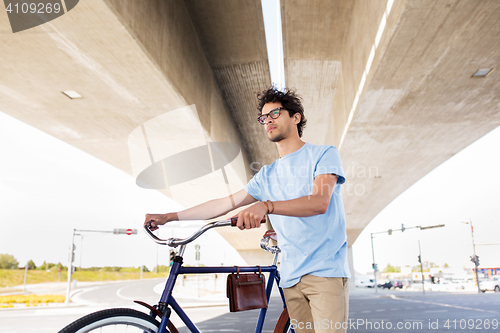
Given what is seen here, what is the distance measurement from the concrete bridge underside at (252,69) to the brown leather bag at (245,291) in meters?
3.07

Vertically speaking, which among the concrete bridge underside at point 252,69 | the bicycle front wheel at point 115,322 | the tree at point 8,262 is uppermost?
the concrete bridge underside at point 252,69

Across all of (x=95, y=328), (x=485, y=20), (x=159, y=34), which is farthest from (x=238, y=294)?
(x=485, y=20)

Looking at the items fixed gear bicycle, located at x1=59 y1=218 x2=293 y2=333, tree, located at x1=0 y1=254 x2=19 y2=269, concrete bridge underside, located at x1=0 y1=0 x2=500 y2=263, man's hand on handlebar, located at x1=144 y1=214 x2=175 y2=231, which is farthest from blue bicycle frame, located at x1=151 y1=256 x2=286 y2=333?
tree, located at x1=0 y1=254 x2=19 y2=269

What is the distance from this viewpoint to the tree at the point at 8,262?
55.0m

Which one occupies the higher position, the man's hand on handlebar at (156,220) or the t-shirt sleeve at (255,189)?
the t-shirt sleeve at (255,189)

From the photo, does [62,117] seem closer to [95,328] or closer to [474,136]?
[95,328]

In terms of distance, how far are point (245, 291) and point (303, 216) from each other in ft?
2.69

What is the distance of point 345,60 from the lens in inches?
299

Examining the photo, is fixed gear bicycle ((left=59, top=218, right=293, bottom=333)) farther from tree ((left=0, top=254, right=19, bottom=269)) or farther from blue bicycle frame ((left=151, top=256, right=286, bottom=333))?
tree ((left=0, top=254, right=19, bottom=269))

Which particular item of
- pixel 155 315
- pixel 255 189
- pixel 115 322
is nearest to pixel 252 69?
pixel 255 189

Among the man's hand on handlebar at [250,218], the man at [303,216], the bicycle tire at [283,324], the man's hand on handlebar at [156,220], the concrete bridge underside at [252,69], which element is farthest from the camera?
the concrete bridge underside at [252,69]

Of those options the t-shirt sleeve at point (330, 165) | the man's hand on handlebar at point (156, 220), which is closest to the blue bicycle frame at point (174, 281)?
the man's hand on handlebar at point (156, 220)

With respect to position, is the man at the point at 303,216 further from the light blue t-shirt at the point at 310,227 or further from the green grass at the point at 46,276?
the green grass at the point at 46,276

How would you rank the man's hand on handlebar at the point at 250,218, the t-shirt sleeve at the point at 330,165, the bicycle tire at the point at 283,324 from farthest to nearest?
1. the bicycle tire at the point at 283,324
2. the t-shirt sleeve at the point at 330,165
3. the man's hand on handlebar at the point at 250,218
